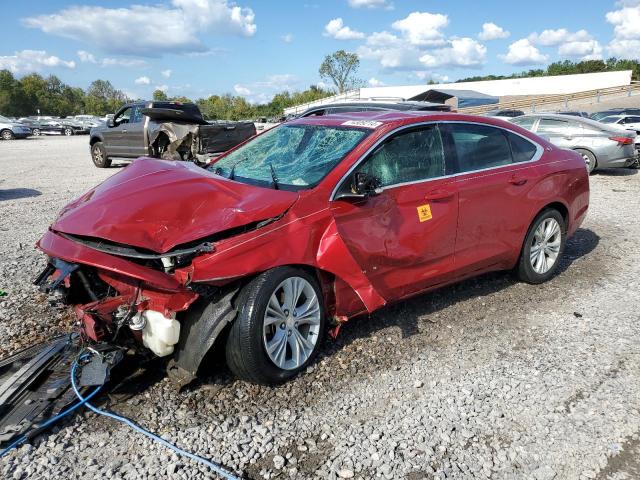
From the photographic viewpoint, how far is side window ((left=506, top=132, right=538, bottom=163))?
5023 mm

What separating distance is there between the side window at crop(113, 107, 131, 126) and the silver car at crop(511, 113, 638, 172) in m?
11.2

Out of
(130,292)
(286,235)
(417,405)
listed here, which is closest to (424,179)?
(286,235)

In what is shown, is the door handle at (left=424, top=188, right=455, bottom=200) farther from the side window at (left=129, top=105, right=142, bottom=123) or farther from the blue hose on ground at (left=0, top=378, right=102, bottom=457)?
the side window at (left=129, top=105, right=142, bottom=123)

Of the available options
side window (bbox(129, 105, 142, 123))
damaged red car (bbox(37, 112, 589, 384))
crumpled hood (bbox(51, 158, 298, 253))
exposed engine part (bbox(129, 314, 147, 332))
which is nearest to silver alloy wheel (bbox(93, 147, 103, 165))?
side window (bbox(129, 105, 142, 123))

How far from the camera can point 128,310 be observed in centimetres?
317

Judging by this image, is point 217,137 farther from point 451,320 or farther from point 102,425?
point 102,425

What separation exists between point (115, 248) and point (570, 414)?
292 cm

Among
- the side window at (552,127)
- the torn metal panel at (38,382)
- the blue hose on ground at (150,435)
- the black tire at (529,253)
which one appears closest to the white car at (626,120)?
the side window at (552,127)

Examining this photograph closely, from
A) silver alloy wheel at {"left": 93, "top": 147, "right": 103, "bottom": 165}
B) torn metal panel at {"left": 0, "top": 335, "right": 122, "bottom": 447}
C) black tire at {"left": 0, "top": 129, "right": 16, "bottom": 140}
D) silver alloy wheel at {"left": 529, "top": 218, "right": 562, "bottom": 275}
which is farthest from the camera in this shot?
black tire at {"left": 0, "top": 129, "right": 16, "bottom": 140}

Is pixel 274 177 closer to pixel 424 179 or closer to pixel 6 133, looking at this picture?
pixel 424 179

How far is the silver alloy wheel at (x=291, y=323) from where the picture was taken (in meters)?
3.38

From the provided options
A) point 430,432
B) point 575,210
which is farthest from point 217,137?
point 430,432

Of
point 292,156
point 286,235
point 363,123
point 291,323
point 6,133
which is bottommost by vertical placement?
point 6,133

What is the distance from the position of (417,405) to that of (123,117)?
14.3 metres
